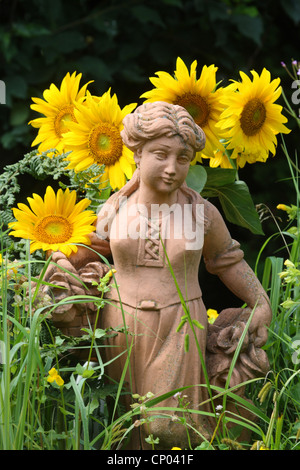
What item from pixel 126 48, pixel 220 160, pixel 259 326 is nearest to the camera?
pixel 259 326

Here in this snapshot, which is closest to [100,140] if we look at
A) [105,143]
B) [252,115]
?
[105,143]

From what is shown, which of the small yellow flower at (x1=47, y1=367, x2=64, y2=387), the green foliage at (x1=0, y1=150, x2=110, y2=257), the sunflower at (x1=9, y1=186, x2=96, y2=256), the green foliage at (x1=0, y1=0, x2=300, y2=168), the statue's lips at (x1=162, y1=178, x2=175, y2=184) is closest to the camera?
the small yellow flower at (x1=47, y1=367, x2=64, y2=387)

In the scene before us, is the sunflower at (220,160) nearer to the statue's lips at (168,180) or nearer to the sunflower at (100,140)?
the sunflower at (100,140)

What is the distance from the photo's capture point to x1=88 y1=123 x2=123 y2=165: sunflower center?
2.71 metres

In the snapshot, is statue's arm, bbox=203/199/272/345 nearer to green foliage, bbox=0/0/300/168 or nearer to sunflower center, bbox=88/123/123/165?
sunflower center, bbox=88/123/123/165

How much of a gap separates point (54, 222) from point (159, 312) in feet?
1.35

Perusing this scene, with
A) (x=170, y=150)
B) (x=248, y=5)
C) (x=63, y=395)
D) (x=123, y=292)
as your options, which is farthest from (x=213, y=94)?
(x=248, y=5)

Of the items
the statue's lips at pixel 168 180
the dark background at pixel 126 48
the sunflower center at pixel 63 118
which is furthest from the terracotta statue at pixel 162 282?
the dark background at pixel 126 48

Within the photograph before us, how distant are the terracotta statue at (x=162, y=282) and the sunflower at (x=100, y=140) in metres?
0.19

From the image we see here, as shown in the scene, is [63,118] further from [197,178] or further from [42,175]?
[197,178]

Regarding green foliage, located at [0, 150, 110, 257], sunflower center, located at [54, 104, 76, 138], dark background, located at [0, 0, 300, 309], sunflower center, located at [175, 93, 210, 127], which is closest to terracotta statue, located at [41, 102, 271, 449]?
green foliage, located at [0, 150, 110, 257]

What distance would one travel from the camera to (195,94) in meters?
2.72
